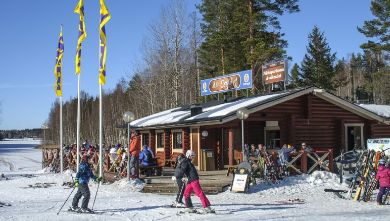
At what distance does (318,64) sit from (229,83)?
83.0ft

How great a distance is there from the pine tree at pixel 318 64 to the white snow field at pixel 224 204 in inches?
1282

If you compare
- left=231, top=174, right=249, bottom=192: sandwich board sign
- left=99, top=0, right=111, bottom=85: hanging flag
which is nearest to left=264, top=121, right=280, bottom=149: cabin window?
left=231, top=174, right=249, bottom=192: sandwich board sign

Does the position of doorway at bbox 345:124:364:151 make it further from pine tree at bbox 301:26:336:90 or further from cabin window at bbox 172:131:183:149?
Result: pine tree at bbox 301:26:336:90

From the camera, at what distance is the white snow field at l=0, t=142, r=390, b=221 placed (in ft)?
36.2

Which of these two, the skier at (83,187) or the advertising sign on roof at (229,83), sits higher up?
the advertising sign on roof at (229,83)

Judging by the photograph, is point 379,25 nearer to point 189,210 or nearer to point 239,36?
point 239,36

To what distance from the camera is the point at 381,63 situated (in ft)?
197

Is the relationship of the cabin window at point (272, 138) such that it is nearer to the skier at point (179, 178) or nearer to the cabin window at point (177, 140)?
the cabin window at point (177, 140)

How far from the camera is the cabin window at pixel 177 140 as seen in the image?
2294 cm

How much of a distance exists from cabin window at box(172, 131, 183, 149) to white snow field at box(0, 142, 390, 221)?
603 cm

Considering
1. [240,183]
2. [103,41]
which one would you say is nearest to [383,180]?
[240,183]

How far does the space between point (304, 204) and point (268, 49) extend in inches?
884

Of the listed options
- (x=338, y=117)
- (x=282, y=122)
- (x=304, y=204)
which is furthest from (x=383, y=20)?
(x=304, y=204)

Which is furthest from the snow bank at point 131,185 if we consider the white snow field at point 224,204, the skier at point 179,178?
the skier at point 179,178
